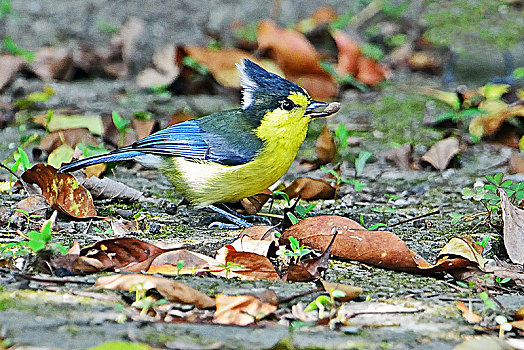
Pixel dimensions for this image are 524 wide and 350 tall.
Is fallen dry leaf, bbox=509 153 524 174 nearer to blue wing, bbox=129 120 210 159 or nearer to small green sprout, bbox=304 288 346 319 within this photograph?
blue wing, bbox=129 120 210 159

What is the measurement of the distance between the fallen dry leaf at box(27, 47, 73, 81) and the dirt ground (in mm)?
121

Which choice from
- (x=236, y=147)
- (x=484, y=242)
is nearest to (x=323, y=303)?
(x=484, y=242)

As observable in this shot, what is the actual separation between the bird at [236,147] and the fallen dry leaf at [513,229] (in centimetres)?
132

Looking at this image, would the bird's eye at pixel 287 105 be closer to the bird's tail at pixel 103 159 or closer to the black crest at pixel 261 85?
the black crest at pixel 261 85

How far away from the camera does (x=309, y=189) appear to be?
499cm

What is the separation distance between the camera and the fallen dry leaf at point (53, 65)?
299 inches

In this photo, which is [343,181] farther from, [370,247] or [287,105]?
[370,247]

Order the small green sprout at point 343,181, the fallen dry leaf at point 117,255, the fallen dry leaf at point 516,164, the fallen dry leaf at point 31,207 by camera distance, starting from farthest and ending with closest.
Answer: the fallen dry leaf at point 516,164 < the small green sprout at point 343,181 < the fallen dry leaf at point 31,207 < the fallen dry leaf at point 117,255

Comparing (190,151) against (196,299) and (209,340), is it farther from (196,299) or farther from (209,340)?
(209,340)

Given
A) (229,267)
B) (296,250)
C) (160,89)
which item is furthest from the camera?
(160,89)

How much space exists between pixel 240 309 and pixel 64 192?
5.89 ft

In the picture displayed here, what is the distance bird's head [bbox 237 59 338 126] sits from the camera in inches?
190

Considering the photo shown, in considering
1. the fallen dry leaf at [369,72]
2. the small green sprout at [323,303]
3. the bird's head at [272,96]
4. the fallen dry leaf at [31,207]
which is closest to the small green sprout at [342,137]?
the bird's head at [272,96]

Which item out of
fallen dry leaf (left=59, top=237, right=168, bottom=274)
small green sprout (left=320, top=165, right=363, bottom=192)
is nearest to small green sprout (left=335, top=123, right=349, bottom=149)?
small green sprout (left=320, top=165, right=363, bottom=192)
